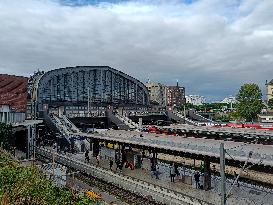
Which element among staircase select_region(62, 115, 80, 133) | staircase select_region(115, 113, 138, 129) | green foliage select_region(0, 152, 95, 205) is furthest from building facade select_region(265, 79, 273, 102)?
green foliage select_region(0, 152, 95, 205)

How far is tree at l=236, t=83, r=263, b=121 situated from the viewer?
78.4 metres

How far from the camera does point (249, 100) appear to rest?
79562 millimetres

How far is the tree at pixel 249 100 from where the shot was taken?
7844cm

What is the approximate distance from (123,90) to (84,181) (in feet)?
252

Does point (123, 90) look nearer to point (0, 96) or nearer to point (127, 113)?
point (127, 113)

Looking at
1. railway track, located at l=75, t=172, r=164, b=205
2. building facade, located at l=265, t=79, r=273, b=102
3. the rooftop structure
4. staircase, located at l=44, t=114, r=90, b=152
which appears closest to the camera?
railway track, located at l=75, t=172, r=164, b=205

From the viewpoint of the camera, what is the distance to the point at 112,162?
1455 inches

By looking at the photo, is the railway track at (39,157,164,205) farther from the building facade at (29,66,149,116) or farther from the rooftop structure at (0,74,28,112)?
the building facade at (29,66,149,116)

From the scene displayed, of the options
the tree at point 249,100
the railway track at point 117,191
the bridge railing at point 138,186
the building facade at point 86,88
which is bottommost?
the railway track at point 117,191

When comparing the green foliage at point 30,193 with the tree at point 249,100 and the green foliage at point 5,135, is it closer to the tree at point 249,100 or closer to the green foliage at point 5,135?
the green foliage at point 5,135

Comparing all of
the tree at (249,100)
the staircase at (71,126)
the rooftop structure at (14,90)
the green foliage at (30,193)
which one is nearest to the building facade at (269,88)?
the tree at (249,100)

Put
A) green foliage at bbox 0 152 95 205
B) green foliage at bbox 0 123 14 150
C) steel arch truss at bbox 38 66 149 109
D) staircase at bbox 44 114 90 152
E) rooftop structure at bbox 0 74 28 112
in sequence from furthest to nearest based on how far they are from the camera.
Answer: steel arch truss at bbox 38 66 149 109 < rooftop structure at bbox 0 74 28 112 < staircase at bbox 44 114 90 152 < green foliage at bbox 0 123 14 150 < green foliage at bbox 0 152 95 205

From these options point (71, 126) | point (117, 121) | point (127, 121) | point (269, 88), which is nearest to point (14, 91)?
point (71, 126)

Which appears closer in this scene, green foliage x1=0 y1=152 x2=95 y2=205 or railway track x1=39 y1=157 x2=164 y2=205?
green foliage x1=0 y1=152 x2=95 y2=205
